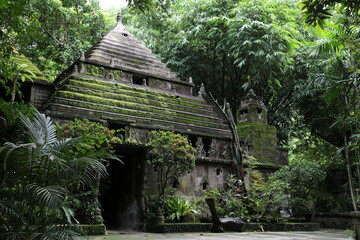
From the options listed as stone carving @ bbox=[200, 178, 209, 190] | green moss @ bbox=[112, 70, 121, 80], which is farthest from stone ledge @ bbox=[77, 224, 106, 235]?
green moss @ bbox=[112, 70, 121, 80]

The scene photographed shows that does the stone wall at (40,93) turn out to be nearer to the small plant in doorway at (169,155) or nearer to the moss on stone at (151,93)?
the moss on stone at (151,93)

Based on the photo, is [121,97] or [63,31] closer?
[121,97]

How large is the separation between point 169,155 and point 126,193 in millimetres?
2610

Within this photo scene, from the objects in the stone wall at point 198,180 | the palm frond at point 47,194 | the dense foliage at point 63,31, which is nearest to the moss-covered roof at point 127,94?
the stone wall at point 198,180

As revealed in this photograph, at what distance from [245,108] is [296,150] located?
7.46 m

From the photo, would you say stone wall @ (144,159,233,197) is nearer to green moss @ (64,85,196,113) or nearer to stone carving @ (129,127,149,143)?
stone carving @ (129,127,149,143)

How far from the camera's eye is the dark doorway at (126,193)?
36.3ft

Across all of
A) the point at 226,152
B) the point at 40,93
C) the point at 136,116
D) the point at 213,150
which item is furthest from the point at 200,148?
the point at 40,93

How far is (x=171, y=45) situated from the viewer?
2086cm

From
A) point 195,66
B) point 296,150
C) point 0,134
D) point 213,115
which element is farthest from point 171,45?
point 0,134

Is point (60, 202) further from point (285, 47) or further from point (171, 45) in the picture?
point (171, 45)

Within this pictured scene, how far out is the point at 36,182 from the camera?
464 centimetres

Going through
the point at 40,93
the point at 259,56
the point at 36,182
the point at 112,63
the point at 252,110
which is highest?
the point at 259,56

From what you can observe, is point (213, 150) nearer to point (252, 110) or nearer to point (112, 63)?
point (252, 110)
